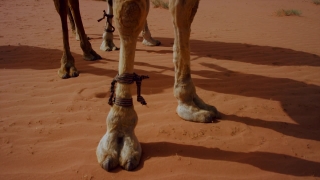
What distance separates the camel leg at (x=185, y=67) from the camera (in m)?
2.42

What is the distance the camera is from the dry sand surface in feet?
6.39

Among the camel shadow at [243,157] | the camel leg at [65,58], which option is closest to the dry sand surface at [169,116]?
the camel shadow at [243,157]

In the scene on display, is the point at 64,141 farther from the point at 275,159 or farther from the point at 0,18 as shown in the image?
the point at 0,18

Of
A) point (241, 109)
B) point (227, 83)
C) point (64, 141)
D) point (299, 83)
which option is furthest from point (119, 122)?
point (299, 83)

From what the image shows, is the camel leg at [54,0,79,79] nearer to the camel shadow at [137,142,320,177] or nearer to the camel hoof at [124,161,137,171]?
the camel shadow at [137,142,320,177]

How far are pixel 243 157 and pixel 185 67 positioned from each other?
0.94 meters

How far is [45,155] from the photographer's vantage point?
81.6 inches

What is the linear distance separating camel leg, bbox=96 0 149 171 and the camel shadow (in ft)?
0.49

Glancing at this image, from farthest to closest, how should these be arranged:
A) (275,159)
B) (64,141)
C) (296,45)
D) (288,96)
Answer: (296,45)
(288,96)
(64,141)
(275,159)

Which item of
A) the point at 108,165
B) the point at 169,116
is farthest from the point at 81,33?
the point at 108,165

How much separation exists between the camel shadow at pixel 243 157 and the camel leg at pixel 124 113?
0.49 ft

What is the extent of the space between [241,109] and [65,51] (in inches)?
96.2

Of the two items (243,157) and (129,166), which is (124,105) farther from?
(243,157)

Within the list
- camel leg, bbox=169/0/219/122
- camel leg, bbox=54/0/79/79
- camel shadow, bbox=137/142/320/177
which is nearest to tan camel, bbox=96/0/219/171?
camel shadow, bbox=137/142/320/177
